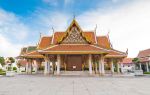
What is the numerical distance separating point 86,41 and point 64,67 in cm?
430

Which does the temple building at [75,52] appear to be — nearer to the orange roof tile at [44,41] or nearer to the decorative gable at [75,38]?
the decorative gable at [75,38]

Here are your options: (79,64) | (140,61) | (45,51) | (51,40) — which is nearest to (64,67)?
(79,64)

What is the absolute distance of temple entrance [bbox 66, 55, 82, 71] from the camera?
72.5 feet

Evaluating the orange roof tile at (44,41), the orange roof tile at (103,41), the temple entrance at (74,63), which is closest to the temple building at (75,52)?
the temple entrance at (74,63)

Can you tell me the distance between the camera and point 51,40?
2586cm

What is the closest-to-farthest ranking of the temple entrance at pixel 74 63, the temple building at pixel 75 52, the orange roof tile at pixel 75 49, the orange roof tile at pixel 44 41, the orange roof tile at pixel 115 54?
the orange roof tile at pixel 75 49
the temple building at pixel 75 52
the temple entrance at pixel 74 63
the orange roof tile at pixel 115 54
the orange roof tile at pixel 44 41

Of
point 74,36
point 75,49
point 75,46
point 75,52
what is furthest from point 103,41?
point 75,52

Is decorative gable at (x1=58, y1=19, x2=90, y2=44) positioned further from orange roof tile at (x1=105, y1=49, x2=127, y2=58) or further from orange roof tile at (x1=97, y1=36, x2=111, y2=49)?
orange roof tile at (x1=97, y1=36, x2=111, y2=49)

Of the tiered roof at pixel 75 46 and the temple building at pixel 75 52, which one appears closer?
the tiered roof at pixel 75 46

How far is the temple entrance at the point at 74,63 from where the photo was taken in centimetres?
2208

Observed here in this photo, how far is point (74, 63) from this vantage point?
22.3 meters
